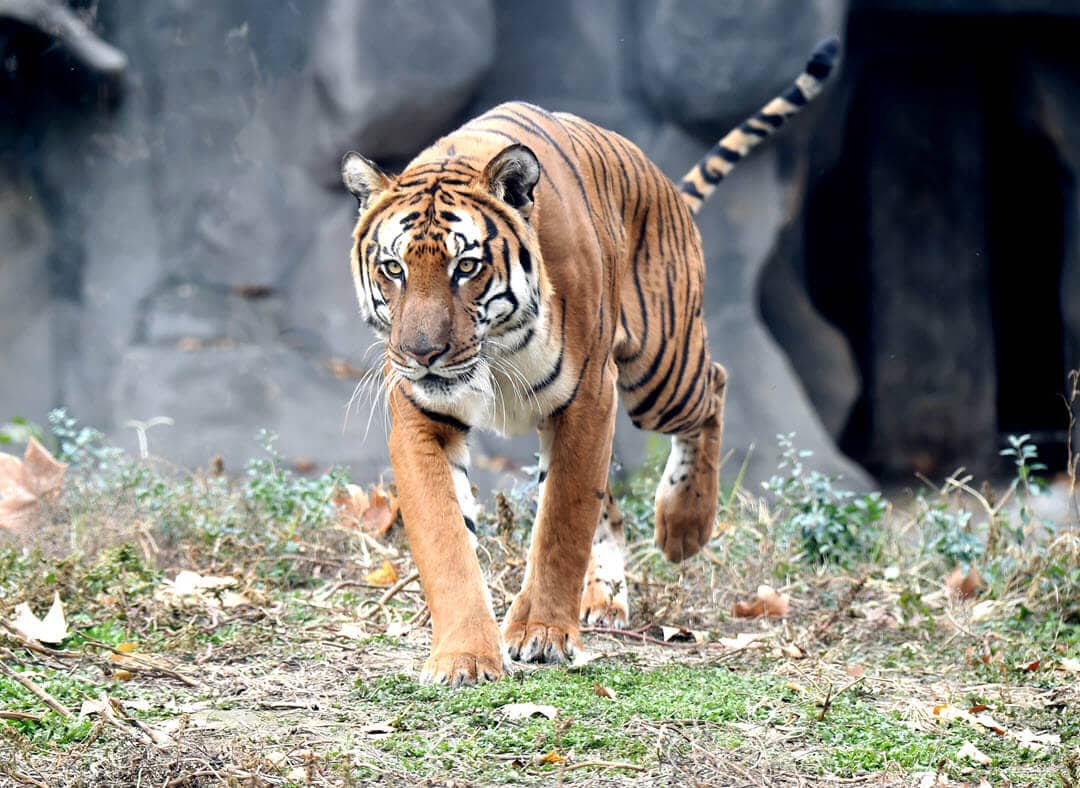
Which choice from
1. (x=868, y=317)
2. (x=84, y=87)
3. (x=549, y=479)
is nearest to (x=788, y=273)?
(x=868, y=317)

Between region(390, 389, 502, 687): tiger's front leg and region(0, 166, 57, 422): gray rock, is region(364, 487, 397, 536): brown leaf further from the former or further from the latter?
region(0, 166, 57, 422): gray rock

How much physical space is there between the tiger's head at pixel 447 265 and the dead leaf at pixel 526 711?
0.84 meters

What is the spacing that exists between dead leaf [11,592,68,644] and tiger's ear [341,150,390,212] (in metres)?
1.33

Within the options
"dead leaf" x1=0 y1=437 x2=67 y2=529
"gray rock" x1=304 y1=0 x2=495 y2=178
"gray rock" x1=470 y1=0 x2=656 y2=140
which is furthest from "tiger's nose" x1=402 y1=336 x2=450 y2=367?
"gray rock" x1=470 y1=0 x2=656 y2=140

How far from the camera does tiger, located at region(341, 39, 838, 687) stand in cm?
333

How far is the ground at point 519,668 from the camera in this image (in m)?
2.67

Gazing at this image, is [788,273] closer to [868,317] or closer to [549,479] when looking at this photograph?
[868,317]

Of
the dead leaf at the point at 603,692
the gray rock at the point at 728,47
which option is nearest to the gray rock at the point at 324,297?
the gray rock at the point at 728,47

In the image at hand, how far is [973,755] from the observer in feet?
9.22

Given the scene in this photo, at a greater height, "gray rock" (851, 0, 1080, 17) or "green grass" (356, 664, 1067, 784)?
"gray rock" (851, 0, 1080, 17)

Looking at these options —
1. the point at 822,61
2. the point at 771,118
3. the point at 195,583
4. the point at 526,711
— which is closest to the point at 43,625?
the point at 195,583

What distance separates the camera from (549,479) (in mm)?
3645

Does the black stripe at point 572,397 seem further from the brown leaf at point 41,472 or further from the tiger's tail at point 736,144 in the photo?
the brown leaf at point 41,472

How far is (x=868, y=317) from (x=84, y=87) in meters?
6.82
